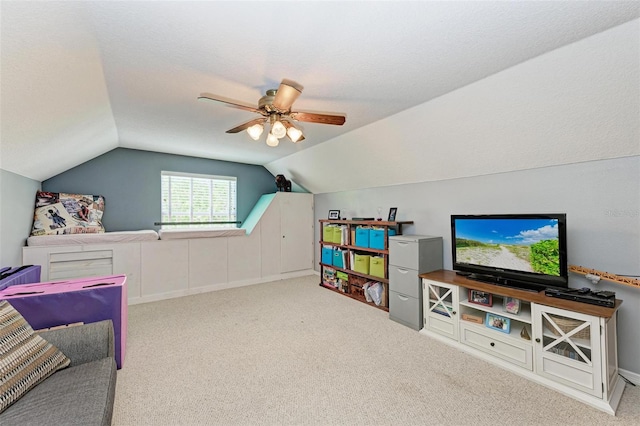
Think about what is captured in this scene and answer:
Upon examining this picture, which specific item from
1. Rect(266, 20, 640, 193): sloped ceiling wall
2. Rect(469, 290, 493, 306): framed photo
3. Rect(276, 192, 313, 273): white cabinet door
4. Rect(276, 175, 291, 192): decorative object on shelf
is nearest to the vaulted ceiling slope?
Rect(266, 20, 640, 193): sloped ceiling wall

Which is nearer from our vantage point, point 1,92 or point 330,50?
point 1,92

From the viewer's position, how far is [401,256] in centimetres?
326

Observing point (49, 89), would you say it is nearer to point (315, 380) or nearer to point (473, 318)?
point (315, 380)

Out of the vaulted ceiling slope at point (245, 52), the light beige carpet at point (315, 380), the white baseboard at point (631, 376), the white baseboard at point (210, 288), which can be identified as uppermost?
the vaulted ceiling slope at point (245, 52)

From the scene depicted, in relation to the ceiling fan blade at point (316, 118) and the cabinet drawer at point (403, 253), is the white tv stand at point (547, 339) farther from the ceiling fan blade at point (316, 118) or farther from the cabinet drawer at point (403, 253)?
the ceiling fan blade at point (316, 118)

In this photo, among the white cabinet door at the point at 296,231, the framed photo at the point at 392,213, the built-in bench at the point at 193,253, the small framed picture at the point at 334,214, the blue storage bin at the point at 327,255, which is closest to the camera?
the built-in bench at the point at 193,253

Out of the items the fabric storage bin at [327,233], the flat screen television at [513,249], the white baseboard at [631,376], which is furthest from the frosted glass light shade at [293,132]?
the white baseboard at [631,376]

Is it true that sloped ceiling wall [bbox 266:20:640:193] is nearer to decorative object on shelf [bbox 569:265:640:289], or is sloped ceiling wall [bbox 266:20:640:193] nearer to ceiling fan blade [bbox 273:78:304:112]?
decorative object on shelf [bbox 569:265:640:289]

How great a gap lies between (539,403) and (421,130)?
8.16ft

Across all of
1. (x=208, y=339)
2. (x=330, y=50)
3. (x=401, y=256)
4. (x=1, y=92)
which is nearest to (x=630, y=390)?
(x=401, y=256)

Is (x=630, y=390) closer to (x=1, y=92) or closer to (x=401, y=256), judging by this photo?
(x=401, y=256)

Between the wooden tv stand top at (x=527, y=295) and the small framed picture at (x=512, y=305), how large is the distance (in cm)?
10

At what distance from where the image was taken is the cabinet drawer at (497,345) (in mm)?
2178

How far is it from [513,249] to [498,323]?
0.69 meters
